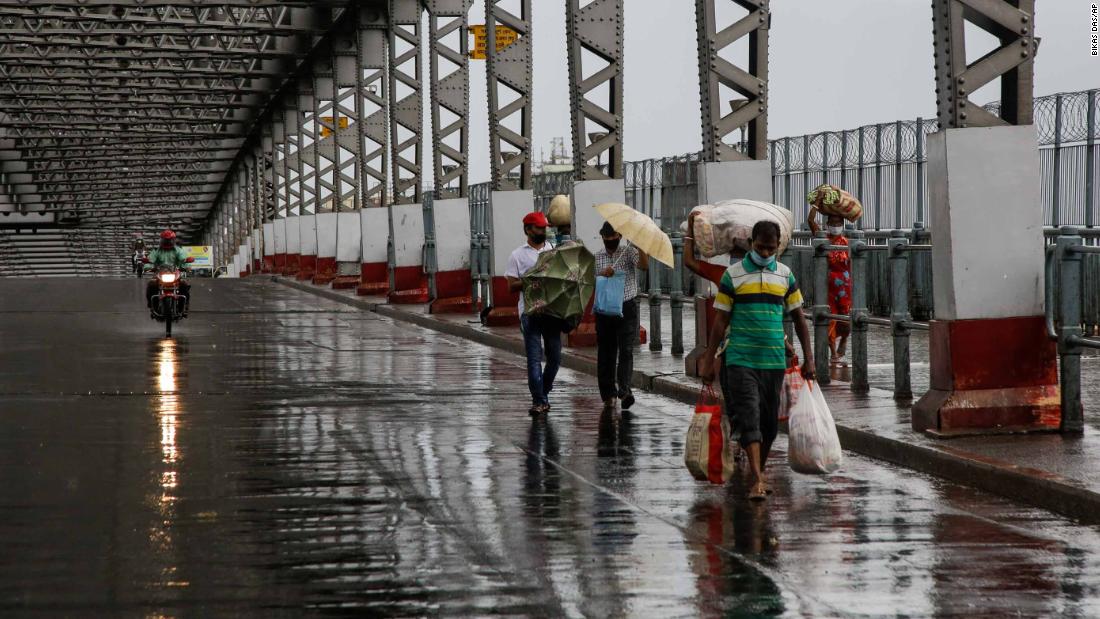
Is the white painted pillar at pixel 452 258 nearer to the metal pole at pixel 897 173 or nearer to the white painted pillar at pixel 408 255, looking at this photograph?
the white painted pillar at pixel 408 255

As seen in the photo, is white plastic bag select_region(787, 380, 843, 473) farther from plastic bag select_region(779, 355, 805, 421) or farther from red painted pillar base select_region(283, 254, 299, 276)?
red painted pillar base select_region(283, 254, 299, 276)

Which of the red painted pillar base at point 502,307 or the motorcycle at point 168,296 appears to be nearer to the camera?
the red painted pillar base at point 502,307

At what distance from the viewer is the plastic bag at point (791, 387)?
1084 centimetres

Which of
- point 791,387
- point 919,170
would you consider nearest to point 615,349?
point 791,387

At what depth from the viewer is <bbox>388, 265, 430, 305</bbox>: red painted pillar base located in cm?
3906

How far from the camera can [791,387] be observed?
35.8 feet

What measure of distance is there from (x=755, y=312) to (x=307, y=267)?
52.7m

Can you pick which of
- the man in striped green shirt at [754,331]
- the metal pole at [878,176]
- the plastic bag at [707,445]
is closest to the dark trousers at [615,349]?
the man in striped green shirt at [754,331]

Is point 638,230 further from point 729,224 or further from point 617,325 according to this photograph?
point 729,224

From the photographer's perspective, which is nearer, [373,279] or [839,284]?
[839,284]

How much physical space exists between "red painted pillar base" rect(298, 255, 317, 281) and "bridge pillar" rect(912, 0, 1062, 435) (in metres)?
47.6

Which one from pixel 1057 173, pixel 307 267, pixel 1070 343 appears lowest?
pixel 1070 343

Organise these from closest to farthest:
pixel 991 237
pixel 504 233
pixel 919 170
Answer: pixel 991 237, pixel 919 170, pixel 504 233

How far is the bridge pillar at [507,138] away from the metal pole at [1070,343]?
16932 millimetres
